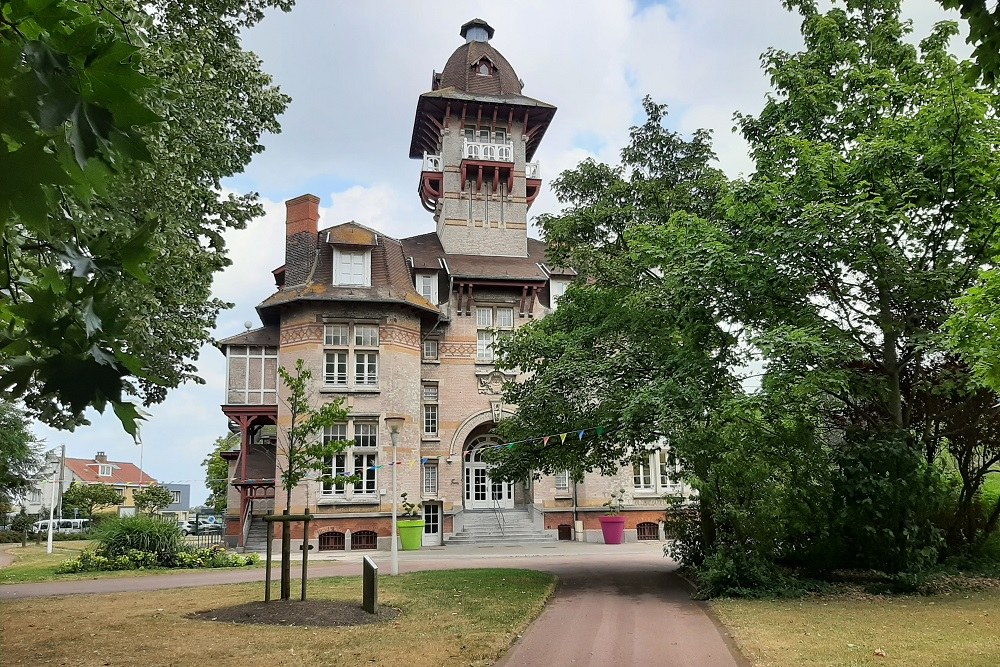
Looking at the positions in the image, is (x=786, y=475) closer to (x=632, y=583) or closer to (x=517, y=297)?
(x=632, y=583)

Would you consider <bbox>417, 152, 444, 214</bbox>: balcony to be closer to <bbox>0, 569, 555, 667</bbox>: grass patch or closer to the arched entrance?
the arched entrance

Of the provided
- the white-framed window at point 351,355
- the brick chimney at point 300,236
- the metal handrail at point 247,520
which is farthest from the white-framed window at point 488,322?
the metal handrail at point 247,520

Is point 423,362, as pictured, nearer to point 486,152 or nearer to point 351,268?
point 351,268

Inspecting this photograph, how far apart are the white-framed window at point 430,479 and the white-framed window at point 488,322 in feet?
15.9

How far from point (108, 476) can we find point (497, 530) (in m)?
84.3

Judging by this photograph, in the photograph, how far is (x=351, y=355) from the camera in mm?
30000

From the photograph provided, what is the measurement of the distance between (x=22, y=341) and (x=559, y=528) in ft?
98.7

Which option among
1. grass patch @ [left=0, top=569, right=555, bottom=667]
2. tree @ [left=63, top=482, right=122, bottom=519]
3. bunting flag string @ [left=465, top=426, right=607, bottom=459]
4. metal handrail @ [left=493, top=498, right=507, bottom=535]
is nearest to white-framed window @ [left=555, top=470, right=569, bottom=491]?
metal handrail @ [left=493, top=498, right=507, bottom=535]

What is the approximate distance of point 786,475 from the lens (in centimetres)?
1400

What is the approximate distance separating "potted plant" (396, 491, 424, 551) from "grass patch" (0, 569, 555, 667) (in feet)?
43.6

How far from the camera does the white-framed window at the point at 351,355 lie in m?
30.0

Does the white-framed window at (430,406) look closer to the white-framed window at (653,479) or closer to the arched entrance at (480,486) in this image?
the arched entrance at (480,486)

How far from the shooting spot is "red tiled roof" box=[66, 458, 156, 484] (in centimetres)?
9099

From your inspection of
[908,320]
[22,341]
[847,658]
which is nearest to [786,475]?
[908,320]
